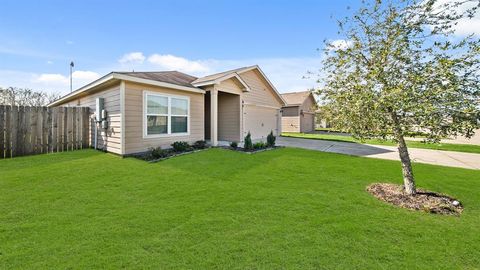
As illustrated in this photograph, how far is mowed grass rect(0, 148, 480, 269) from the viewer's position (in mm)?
2111

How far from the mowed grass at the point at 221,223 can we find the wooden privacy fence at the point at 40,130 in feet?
6.57

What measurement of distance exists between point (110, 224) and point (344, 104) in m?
4.44

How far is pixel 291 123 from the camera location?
73.9 feet

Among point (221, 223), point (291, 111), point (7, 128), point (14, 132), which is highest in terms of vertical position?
point (291, 111)

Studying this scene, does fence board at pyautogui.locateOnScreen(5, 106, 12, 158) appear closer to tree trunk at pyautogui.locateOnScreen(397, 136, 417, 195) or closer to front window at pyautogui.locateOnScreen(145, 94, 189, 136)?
front window at pyautogui.locateOnScreen(145, 94, 189, 136)

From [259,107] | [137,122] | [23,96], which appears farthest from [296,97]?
[23,96]

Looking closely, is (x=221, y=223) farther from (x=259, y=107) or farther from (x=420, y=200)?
(x=259, y=107)

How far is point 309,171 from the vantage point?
569 centimetres

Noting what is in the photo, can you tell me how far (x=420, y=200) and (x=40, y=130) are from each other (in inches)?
430

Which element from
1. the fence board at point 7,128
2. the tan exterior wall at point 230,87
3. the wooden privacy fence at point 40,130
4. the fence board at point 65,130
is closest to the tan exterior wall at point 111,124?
the wooden privacy fence at point 40,130

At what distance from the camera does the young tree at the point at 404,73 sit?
10.6ft

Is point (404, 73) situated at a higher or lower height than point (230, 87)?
lower

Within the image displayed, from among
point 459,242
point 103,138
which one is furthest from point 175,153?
point 459,242

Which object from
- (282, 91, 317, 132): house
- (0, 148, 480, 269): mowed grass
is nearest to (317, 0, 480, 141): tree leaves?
(0, 148, 480, 269): mowed grass
